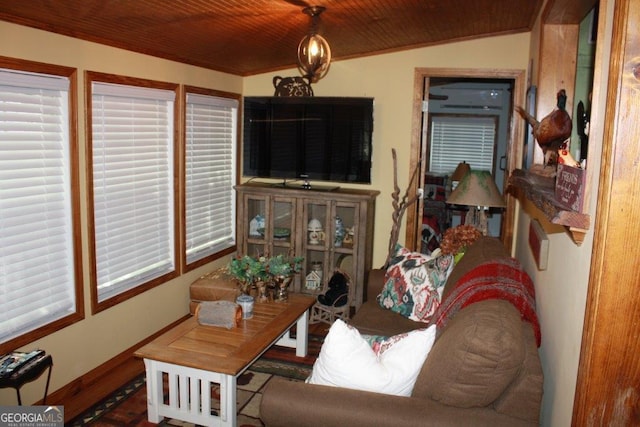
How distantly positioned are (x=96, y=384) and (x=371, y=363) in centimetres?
209

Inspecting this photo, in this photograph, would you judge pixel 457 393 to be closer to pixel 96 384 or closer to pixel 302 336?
pixel 302 336

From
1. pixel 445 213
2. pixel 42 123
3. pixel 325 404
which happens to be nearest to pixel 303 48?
pixel 42 123

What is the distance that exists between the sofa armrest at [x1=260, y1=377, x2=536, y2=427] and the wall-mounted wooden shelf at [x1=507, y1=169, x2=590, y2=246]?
2.39 ft

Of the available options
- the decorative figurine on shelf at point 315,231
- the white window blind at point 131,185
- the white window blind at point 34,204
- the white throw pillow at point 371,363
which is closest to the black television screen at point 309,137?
the decorative figurine on shelf at point 315,231

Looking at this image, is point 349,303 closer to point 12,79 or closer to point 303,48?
point 303,48

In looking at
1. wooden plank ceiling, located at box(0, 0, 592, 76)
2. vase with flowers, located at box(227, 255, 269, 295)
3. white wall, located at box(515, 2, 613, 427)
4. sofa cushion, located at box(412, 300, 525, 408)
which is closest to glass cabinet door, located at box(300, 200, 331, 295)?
vase with flowers, located at box(227, 255, 269, 295)

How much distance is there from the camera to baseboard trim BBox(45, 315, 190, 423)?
3053 mm

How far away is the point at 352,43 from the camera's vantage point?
13.7ft

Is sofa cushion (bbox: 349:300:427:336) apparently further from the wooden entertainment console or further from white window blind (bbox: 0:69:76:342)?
white window blind (bbox: 0:69:76:342)

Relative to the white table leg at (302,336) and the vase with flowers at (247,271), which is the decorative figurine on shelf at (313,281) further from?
the vase with flowers at (247,271)

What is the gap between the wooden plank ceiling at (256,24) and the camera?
2705mm

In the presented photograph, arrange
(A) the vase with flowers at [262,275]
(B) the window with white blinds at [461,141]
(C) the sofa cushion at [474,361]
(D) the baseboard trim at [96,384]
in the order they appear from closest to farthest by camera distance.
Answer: (C) the sofa cushion at [474,361] → (D) the baseboard trim at [96,384] → (A) the vase with flowers at [262,275] → (B) the window with white blinds at [461,141]

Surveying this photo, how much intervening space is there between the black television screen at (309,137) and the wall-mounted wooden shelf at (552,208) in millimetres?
2307

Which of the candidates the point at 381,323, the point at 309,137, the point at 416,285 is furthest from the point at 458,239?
the point at 309,137
